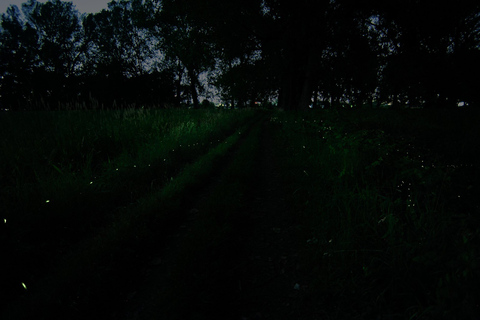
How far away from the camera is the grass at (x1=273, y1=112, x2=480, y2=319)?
1.56 meters

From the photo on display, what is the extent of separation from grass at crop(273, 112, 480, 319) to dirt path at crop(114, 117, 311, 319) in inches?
12.0

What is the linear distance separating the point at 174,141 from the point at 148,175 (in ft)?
7.66

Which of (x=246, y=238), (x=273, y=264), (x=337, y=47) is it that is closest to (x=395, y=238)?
(x=273, y=264)

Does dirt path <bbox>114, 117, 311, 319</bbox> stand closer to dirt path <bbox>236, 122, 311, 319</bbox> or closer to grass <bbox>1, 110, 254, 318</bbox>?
dirt path <bbox>236, 122, 311, 319</bbox>

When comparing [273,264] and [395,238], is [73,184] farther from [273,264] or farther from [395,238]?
[395,238]

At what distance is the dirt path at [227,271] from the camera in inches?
73.2

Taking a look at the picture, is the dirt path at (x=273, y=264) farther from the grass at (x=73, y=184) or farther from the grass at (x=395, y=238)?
the grass at (x=73, y=184)

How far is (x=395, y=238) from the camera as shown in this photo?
212cm

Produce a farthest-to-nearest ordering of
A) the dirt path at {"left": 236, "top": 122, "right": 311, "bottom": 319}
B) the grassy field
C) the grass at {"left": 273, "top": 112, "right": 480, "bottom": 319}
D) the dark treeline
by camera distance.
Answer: the dark treeline
the dirt path at {"left": 236, "top": 122, "right": 311, "bottom": 319}
the grassy field
the grass at {"left": 273, "top": 112, "right": 480, "bottom": 319}

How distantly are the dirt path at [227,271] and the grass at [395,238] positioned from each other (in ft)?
1.00

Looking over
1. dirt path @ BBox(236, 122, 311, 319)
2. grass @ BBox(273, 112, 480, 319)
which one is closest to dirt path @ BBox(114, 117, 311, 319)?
dirt path @ BBox(236, 122, 311, 319)

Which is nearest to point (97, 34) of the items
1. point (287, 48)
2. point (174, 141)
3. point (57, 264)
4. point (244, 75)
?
point (244, 75)

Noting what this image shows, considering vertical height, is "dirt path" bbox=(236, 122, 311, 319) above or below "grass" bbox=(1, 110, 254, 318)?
below

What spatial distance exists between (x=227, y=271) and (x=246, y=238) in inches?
27.5
